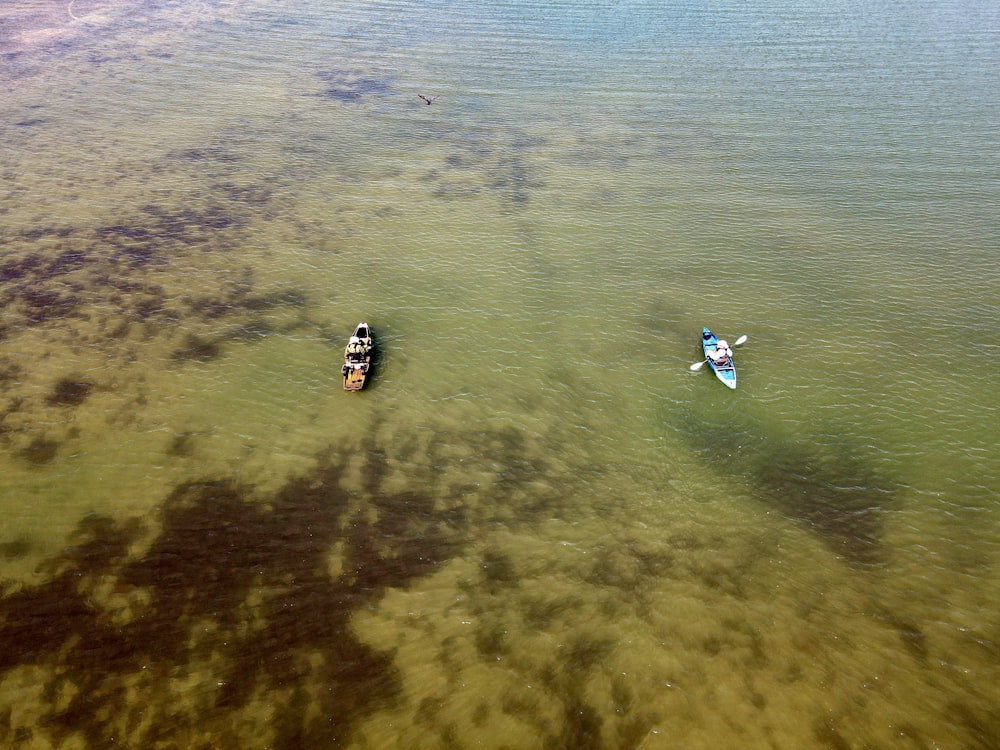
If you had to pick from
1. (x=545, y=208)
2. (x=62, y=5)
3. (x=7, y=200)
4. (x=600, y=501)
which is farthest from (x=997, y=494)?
(x=62, y=5)

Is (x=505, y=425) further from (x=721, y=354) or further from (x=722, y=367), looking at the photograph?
(x=721, y=354)

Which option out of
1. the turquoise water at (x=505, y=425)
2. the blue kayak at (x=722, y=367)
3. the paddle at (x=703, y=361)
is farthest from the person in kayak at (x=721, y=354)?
the turquoise water at (x=505, y=425)

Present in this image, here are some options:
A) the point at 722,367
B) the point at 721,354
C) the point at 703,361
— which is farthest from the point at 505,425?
the point at 721,354

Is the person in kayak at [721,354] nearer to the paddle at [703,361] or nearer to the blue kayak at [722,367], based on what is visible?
the blue kayak at [722,367]

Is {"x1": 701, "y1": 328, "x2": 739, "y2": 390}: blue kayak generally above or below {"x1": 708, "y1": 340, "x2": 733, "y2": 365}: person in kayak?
below

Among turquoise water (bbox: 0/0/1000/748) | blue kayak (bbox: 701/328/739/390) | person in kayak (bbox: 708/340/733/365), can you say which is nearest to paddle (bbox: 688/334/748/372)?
blue kayak (bbox: 701/328/739/390)

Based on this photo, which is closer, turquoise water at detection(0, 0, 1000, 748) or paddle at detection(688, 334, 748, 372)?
turquoise water at detection(0, 0, 1000, 748)

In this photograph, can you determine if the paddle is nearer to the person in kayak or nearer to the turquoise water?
the turquoise water

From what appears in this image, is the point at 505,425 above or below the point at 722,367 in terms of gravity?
below

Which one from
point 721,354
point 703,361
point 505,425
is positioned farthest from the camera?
point 703,361
